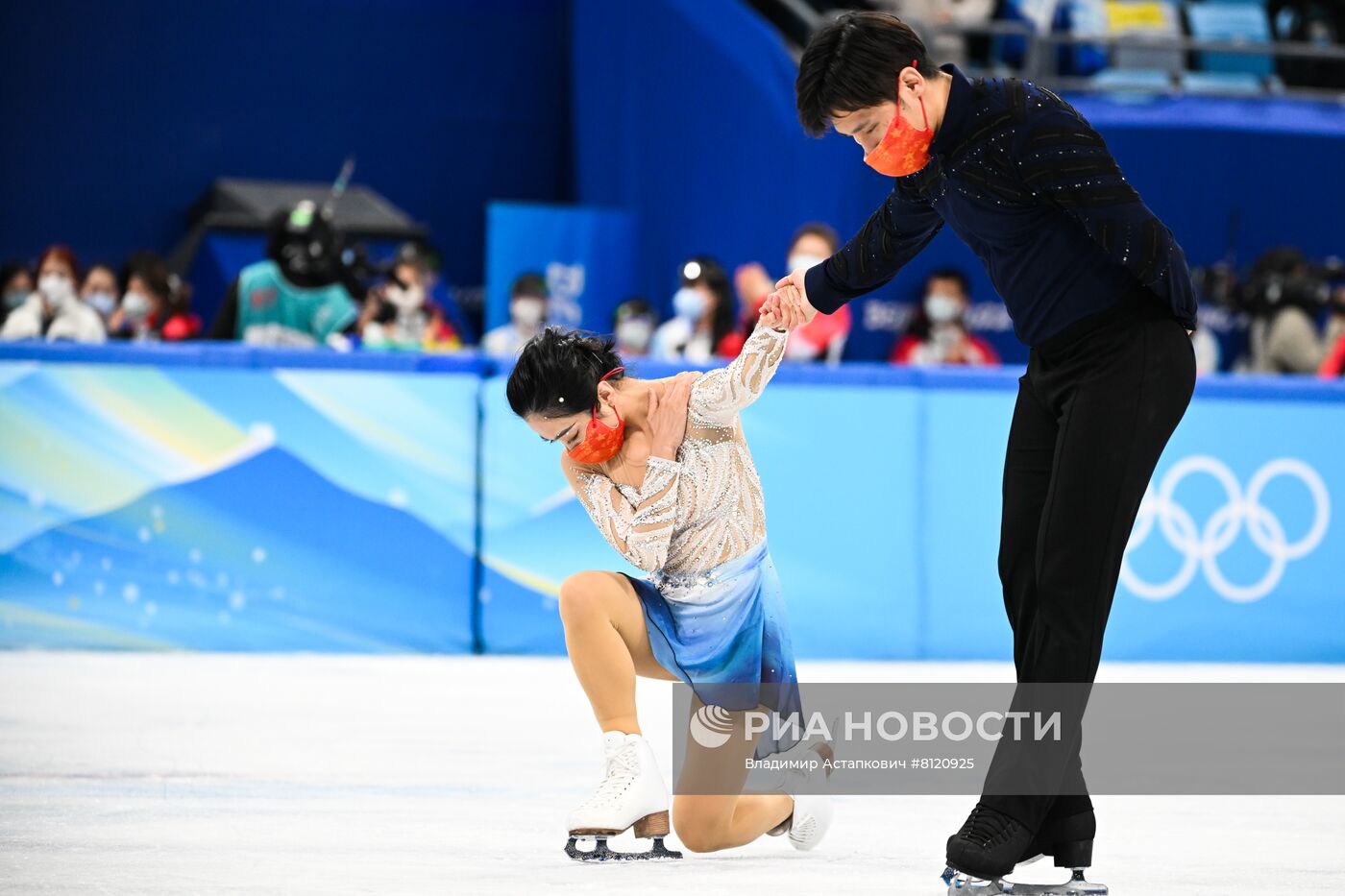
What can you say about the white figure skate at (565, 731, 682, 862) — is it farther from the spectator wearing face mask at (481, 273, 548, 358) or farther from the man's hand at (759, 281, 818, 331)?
the spectator wearing face mask at (481, 273, 548, 358)

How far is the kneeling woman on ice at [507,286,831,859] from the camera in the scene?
10.1 ft

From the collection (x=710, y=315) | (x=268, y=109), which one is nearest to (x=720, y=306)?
(x=710, y=315)

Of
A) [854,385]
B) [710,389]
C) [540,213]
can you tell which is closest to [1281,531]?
[854,385]

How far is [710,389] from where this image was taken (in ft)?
10.4

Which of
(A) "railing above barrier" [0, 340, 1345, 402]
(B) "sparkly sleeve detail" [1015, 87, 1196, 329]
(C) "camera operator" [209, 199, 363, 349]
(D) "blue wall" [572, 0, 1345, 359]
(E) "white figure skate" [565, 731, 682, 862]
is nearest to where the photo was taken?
(B) "sparkly sleeve detail" [1015, 87, 1196, 329]

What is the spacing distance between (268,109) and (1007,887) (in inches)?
415

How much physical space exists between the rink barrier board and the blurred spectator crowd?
0.80m

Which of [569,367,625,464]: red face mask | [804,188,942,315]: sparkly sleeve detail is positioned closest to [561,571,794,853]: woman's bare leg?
[569,367,625,464]: red face mask

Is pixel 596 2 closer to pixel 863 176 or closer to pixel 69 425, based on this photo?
pixel 863 176

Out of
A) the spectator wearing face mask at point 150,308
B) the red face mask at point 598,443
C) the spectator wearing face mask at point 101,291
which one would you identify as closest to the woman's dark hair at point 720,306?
the spectator wearing face mask at point 150,308

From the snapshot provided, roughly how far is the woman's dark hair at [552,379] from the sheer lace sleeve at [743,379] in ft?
0.69

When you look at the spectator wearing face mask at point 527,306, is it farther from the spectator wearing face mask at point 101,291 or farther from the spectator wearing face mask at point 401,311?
the spectator wearing face mask at point 101,291

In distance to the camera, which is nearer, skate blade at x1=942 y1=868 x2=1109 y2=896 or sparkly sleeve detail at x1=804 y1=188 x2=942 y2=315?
skate blade at x1=942 y1=868 x2=1109 y2=896

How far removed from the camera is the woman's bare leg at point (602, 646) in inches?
122
